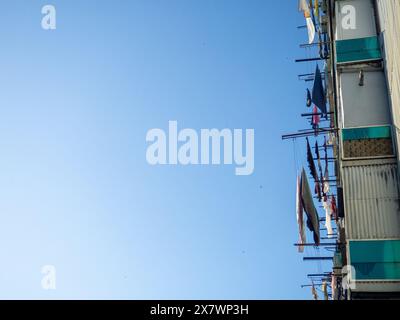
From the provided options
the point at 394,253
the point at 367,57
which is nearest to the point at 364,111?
the point at 367,57

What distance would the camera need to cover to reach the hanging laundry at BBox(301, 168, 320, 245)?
20062mm

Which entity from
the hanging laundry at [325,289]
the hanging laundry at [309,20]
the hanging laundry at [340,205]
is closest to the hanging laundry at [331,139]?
the hanging laundry at [309,20]

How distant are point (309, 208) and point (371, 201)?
10.4 ft

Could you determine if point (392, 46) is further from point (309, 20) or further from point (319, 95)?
point (309, 20)

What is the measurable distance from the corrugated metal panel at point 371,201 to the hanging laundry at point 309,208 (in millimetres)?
2336

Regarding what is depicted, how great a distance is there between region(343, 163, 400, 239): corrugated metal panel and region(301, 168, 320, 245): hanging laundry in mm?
2336

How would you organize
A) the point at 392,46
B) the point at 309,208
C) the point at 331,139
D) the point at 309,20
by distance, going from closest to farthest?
the point at 392,46 → the point at 309,208 → the point at 309,20 → the point at 331,139

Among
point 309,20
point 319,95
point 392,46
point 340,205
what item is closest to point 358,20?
point 319,95

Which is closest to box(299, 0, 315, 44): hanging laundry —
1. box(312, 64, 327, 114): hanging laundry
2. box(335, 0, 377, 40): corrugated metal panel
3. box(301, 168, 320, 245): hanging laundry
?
box(335, 0, 377, 40): corrugated metal panel

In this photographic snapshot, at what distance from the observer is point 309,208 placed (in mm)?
20156

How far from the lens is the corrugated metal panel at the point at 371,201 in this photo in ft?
56.2

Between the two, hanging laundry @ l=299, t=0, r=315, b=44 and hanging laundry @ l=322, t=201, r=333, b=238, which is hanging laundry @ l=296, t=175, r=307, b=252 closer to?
hanging laundry @ l=322, t=201, r=333, b=238
